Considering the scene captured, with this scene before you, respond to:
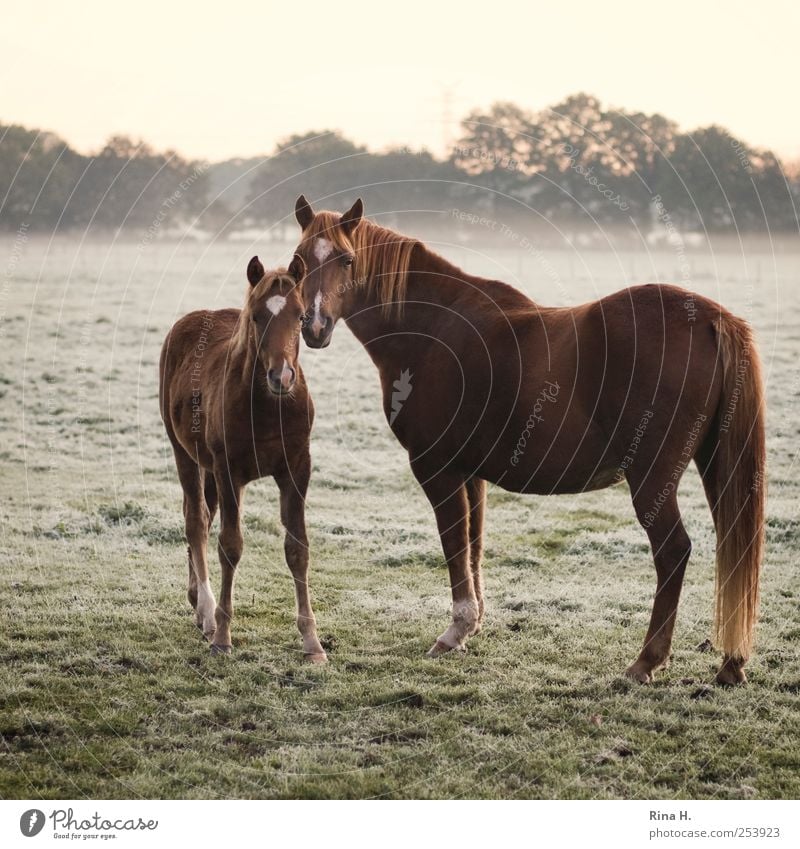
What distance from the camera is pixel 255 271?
5.99 m

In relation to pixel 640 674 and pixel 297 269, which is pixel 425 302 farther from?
pixel 640 674

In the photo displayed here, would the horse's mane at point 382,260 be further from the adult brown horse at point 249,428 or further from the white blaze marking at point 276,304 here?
the white blaze marking at point 276,304

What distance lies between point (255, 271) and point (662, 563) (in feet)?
10.7

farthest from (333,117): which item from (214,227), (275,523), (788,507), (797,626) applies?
(797,626)

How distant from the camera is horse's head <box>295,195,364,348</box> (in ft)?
20.7

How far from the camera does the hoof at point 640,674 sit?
6.00 metres

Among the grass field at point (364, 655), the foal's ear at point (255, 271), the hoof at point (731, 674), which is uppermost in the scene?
the foal's ear at point (255, 271)

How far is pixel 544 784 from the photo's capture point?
16.2ft

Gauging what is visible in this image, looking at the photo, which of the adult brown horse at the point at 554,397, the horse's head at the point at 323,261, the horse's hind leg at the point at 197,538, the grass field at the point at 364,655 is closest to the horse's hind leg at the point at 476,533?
the adult brown horse at the point at 554,397

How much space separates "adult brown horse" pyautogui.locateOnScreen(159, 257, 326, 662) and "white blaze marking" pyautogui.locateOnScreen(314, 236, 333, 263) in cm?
36

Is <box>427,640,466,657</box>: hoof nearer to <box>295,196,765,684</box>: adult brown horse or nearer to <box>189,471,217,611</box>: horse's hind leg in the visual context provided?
<box>295,196,765,684</box>: adult brown horse

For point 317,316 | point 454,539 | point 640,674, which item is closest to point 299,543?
point 454,539

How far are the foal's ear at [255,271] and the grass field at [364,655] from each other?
263 cm

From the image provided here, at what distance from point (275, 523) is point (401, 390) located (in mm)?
3793
